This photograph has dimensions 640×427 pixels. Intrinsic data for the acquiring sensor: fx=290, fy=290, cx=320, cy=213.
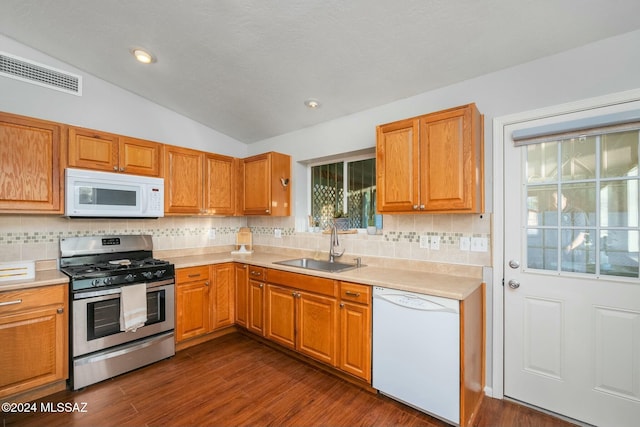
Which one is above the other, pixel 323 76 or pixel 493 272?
pixel 323 76

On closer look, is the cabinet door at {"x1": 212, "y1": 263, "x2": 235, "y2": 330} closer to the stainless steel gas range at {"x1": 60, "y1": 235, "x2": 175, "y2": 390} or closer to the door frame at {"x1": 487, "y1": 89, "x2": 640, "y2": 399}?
the stainless steel gas range at {"x1": 60, "y1": 235, "x2": 175, "y2": 390}

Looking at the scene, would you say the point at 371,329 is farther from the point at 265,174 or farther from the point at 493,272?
the point at 265,174

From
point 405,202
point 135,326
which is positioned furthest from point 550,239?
point 135,326

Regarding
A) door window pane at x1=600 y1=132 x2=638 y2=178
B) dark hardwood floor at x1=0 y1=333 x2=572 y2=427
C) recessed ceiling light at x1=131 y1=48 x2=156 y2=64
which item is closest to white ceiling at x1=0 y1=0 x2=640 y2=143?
recessed ceiling light at x1=131 y1=48 x2=156 y2=64

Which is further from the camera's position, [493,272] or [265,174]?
[265,174]

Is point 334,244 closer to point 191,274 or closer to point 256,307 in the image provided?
point 256,307

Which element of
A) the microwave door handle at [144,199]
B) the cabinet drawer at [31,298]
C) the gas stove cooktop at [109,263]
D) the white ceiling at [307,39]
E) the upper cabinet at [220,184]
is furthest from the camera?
the upper cabinet at [220,184]

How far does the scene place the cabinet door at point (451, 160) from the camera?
6.75 feet

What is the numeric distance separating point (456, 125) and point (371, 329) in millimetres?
1642

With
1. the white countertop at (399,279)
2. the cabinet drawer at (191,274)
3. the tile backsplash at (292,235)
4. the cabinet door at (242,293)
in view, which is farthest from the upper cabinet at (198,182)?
the white countertop at (399,279)

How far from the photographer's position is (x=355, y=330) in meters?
2.31

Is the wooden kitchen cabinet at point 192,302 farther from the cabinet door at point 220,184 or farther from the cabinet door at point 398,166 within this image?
the cabinet door at point 398,166

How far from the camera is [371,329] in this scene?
2.22 meters

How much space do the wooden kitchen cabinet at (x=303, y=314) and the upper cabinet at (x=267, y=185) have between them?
0.94 meters
